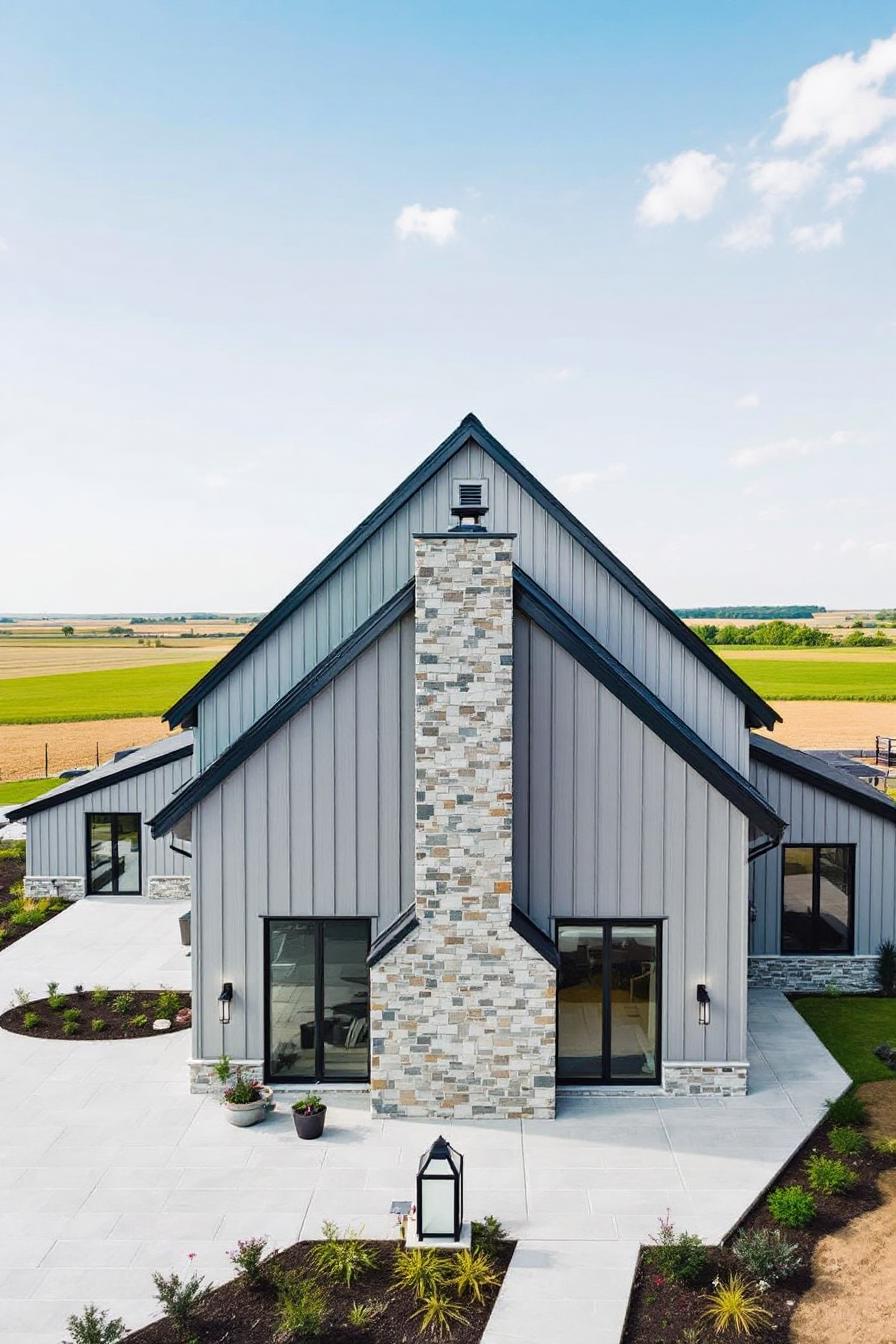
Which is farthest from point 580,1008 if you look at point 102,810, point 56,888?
point 56,888

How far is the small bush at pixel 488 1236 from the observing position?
951 centimetres

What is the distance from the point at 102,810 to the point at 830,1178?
18043 millimetres

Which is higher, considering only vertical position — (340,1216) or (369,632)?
(369,632)

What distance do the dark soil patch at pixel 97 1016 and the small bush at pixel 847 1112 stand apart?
9.89 m

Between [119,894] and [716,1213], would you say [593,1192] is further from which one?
[119,894]

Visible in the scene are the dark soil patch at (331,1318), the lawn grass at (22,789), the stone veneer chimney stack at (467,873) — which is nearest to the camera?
the dark soil patch at (331,1318)

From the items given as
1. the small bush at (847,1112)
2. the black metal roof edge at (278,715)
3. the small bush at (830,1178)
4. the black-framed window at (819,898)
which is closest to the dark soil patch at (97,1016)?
the black metal roof edge at (278,715)

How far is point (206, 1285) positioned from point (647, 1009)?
21.7 ft

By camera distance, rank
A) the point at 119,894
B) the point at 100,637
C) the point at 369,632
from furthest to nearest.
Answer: the point at 100,637, the point at 119,894, the point at 369,632

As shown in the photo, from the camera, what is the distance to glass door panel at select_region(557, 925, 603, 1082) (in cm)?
1299

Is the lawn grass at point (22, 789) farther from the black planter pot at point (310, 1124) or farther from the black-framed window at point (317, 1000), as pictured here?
the black planter pot at point (310, 1124)

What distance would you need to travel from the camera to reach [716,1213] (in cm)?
1017

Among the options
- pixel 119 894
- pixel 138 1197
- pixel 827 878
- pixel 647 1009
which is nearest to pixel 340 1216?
pixel 138 1197

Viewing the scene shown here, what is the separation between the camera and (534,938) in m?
12.2
